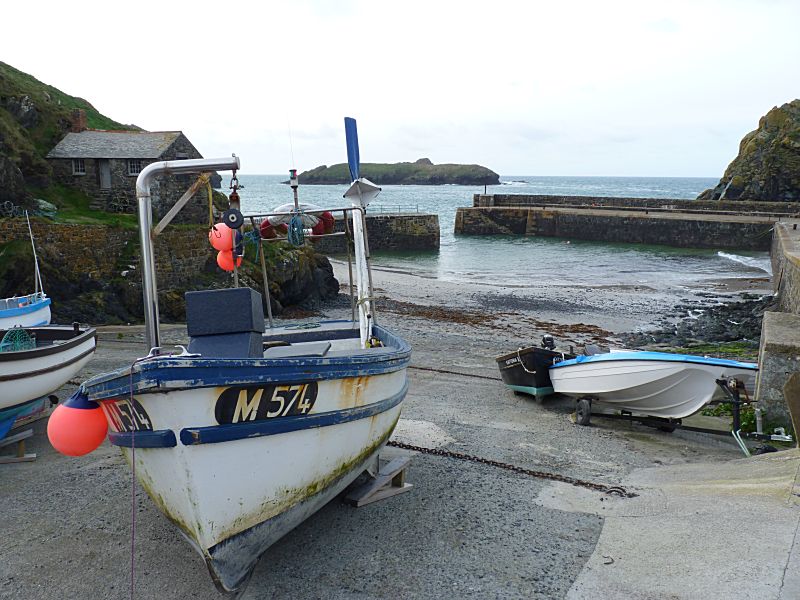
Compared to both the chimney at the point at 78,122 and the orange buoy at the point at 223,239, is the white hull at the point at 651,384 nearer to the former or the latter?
the orange buoy at the point at 223,239

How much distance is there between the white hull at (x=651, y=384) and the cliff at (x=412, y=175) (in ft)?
555

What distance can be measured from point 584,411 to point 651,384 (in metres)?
1.12

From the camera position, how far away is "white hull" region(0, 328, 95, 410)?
8297 millimetres

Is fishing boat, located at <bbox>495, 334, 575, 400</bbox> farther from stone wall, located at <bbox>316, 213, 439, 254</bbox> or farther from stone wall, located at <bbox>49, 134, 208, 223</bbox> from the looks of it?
stone wall, located at <bbox>316, 213, 439, 254</bbox>

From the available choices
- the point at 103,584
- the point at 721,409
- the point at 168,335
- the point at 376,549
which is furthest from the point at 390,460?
the point at 168,335

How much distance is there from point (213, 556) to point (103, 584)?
113cm

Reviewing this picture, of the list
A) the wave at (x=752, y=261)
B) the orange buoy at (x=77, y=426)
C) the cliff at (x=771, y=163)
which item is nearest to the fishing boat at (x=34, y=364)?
the orange buoy at (x=77, y=426)

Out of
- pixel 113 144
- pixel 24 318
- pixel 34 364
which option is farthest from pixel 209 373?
pixel 113 144

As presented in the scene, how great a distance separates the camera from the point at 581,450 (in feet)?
29.9

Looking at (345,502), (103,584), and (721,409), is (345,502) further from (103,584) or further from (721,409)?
(721,409)

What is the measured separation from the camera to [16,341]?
31.3 feet

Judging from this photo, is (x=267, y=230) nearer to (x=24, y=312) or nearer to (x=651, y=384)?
(x=651, y=384)

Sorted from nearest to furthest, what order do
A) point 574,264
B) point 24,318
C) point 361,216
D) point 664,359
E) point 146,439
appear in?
point 146,439 → point 361,216 → point 664,359 → point 24,318 → point 574,264

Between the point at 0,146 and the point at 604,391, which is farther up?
the point at 0,146
